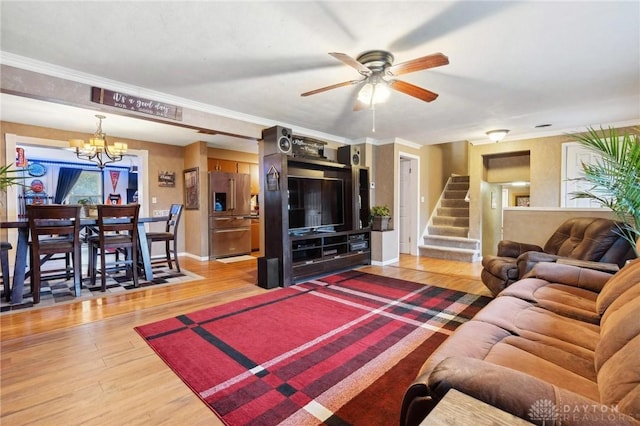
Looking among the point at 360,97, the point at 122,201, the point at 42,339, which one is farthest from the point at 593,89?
the point at 122,201

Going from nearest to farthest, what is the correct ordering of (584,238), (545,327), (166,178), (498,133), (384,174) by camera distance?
(545,327), (584,238), (498,133), (384,174), (166,178)

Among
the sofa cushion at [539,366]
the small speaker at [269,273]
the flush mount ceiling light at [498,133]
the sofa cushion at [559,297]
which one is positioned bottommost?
the small speaker at [269,273]

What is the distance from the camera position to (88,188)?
9883 millimetres

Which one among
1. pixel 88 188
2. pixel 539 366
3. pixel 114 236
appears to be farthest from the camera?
pixel 88 188

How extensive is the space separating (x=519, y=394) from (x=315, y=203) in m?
4.00

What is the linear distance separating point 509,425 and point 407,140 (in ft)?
18.4

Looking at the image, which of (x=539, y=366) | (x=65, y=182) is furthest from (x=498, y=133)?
(x=65, y=182)

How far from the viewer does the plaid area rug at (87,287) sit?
10.7 feet

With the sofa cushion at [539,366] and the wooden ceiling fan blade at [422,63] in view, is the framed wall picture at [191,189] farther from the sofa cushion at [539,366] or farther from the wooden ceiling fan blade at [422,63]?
the sofa cushion at [539,366]

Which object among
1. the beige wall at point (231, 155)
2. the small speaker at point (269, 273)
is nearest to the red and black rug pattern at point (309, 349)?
the small speaker at point (269, 273)

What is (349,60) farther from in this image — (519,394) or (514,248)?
(514,248)

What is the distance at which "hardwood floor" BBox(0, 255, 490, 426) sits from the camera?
61.8 inches

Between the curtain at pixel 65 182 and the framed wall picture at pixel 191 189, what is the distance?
19.7ft

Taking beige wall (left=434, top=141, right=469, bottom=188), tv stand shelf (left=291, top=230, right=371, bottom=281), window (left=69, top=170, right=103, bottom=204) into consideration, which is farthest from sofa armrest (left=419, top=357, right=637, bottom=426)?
window (left=69, top=170, right=103, bottom=204)
